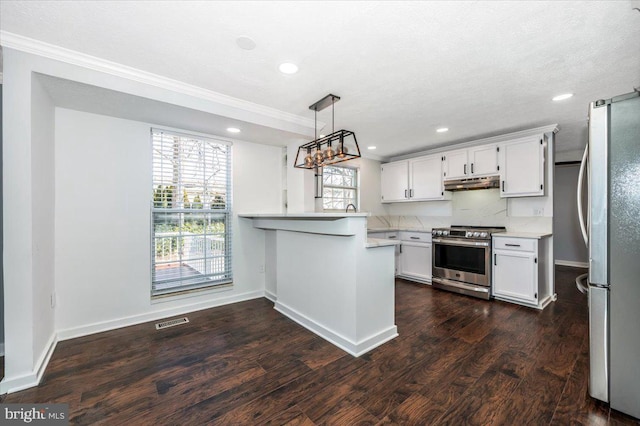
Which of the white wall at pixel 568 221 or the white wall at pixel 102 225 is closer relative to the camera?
the white wall at pixel 102 225

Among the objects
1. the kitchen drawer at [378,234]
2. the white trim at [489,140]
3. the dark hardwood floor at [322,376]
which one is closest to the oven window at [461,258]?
the kitchen drawer at [378,234]

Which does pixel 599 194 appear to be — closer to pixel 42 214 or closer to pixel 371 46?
pixel 371 46

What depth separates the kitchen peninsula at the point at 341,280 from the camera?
240cm

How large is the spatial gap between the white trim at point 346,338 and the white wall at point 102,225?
155 centimetres

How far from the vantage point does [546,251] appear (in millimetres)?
3717

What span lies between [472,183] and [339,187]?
2209 mm

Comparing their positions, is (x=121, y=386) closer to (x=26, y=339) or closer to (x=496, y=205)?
(x=26, y=339)

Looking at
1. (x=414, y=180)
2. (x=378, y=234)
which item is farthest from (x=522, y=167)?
(x=378, y=234)

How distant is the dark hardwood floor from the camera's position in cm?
168

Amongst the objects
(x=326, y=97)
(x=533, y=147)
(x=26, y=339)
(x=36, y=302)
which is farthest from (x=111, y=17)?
(x=533, y=147)

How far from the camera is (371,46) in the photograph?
1952mm

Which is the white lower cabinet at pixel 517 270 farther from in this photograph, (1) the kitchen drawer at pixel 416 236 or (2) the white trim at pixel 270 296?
(2) the white trim at pixel 270 296

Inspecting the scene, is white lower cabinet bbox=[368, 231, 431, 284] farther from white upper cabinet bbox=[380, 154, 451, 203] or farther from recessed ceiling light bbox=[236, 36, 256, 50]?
recessed ceiling light bbox=[236, 36, 256, 50]

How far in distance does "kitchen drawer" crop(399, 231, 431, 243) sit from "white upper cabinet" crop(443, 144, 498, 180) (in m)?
1.02
